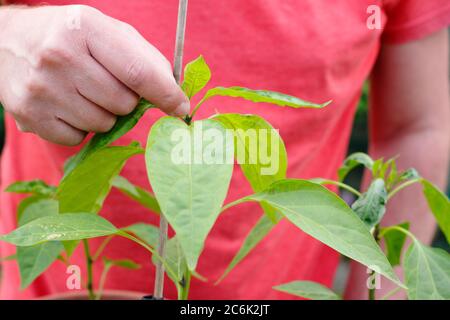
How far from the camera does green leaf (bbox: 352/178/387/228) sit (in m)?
0.53

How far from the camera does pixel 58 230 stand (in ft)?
1.47

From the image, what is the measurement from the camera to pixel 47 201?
0.64 meters

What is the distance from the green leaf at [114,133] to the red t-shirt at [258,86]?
336 mm

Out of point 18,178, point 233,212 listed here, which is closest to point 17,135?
point 18,178

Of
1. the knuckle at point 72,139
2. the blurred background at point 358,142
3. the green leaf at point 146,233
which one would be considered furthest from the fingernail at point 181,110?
the blurred background at point 358,142

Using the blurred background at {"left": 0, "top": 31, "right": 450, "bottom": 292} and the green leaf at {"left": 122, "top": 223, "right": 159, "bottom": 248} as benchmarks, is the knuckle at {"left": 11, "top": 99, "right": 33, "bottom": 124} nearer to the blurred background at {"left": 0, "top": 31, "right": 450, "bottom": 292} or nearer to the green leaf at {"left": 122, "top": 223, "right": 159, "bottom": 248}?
the green leaf at {"left": 122, "top": 223, "right": 159, "bottom": 248}

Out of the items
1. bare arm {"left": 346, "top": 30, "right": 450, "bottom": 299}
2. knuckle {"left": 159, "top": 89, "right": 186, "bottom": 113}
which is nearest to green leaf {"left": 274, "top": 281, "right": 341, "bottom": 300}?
knuckle {"left": 159, "top": 89, "right": 186, "bottom": 113}

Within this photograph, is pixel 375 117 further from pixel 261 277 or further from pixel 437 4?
pixel 261 277

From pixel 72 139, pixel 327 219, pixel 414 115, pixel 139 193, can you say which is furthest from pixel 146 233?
pixel 414 115

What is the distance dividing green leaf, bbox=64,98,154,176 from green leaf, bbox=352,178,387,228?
0.19m

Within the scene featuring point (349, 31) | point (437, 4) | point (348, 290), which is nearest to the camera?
point (349, 31)

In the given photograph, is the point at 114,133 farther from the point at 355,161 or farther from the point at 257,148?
the point at 355,161

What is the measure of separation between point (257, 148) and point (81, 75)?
155 millimetres
